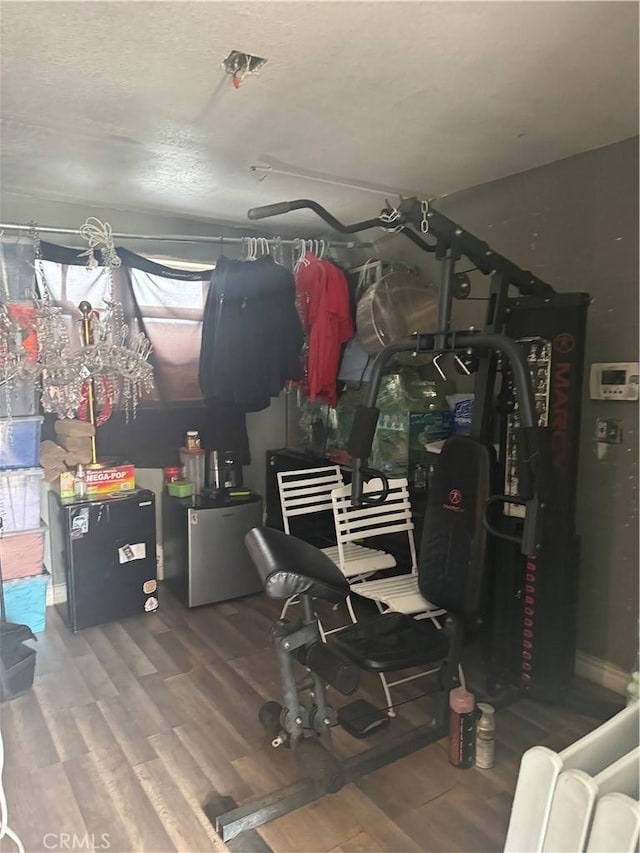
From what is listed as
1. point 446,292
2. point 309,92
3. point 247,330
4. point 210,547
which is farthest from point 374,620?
point 309,92

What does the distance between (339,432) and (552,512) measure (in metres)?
1.61

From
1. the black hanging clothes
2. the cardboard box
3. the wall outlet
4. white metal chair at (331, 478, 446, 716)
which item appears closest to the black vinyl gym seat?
white metal chair at (331, 478, 446, 716)

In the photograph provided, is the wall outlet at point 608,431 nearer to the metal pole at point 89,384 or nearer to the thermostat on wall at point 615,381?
the thermostat on wall at point 615,381

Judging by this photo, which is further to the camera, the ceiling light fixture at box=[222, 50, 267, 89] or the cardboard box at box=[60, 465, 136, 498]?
the cardboard box at box=[60, 465, 136, 498]

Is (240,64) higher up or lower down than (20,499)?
higher up

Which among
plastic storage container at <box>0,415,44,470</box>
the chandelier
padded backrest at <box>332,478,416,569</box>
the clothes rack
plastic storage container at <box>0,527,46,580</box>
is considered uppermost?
the clothes rack

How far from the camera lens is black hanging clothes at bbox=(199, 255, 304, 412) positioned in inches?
126

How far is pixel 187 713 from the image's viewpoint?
2402mm

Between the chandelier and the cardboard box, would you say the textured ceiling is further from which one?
the cardboard box

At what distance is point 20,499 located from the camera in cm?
304

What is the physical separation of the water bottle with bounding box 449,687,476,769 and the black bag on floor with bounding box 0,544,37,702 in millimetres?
1764

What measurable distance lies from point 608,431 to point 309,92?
176 cm

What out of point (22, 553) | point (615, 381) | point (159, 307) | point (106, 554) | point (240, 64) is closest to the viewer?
point (240, 64)

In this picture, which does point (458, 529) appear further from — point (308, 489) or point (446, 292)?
point (308, 489)
